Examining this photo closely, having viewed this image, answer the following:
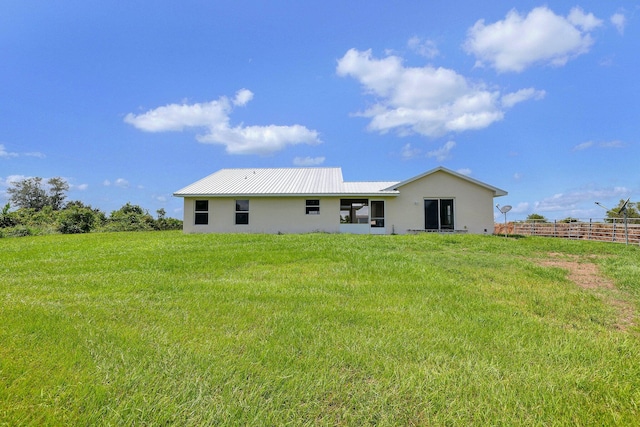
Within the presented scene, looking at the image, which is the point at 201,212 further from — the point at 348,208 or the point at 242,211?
the point at 348,208

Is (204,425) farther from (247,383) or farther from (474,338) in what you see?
(474,338)

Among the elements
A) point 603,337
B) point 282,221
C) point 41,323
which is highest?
point 282,221

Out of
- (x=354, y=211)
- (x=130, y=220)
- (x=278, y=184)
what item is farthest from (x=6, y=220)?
(x=354, y=211)

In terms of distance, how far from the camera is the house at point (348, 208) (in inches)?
683

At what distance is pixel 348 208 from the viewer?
59.4 feet

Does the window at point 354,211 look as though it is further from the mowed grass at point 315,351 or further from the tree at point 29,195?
the tree at point 29,195

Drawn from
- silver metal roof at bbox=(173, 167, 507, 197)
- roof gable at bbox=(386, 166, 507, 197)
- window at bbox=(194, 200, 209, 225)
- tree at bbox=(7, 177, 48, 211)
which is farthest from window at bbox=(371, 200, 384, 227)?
tree at bbox=(7, 177, 48, 211)

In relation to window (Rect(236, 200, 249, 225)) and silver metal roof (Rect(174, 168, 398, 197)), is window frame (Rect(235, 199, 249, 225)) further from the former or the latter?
silver metal roof (Rect(174, 168, 398, 197))

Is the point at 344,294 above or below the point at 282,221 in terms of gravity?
below

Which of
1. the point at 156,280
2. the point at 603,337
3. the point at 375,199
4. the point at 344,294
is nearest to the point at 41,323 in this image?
the point at 156,280

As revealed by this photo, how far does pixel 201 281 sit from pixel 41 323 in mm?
2636

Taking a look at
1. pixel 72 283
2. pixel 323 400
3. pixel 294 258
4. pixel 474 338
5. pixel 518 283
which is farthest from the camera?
pixel 294 258

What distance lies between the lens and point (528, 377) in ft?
8.87

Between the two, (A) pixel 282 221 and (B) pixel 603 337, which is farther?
(A) pixel 282 221
